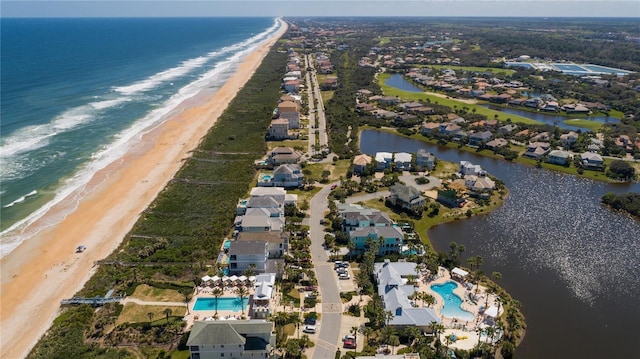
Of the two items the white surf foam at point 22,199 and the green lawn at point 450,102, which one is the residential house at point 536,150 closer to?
the green lawn at point 450,102

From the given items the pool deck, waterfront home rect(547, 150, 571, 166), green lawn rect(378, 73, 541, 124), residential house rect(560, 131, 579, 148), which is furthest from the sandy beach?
residential house rect(560, 131, 579, 148)

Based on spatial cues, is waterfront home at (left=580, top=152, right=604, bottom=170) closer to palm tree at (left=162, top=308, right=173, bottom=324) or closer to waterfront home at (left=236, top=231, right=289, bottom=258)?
waterfront home at (left=236, top=231, right=289, bottom=258)

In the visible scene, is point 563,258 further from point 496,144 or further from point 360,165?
point 496,144

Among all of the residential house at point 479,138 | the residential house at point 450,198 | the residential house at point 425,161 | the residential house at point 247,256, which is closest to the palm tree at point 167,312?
the residential house at point 247,256

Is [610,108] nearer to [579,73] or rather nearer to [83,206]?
[579,73]

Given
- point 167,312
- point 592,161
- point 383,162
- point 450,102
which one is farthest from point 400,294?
point 450,102

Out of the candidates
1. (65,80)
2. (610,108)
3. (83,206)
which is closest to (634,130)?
(610,108)
